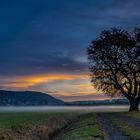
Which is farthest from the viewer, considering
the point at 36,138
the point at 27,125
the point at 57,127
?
the point at 57,127

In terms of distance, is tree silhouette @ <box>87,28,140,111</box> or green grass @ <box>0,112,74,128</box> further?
tree silhouette @ <box>87,28,140,111</box>

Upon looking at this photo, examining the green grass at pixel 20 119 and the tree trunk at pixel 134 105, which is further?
the tree trunk at pixel 134 105

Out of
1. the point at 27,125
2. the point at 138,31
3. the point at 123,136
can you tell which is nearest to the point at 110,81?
the point at 138,31

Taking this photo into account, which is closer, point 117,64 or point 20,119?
point 20,119

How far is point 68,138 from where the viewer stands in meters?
39.5

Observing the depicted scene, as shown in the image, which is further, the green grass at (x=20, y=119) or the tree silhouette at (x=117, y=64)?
the tree silhouette at (x=117, y=64)

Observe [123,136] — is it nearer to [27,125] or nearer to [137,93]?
[27,125]

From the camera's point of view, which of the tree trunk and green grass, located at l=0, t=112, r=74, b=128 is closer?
green grass, located at l=0, t=112, r=74, b=128

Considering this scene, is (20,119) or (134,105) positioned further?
(134,105)

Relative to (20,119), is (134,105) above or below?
above

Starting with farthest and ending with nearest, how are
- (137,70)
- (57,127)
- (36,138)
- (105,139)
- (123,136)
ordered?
(137,70) < (57,127) < (36,138) < (123,136) < (105,139)

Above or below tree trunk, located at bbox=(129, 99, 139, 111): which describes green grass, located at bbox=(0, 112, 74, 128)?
below

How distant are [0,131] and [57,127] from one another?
1924 cm

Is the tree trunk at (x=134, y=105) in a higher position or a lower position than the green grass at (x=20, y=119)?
higher
